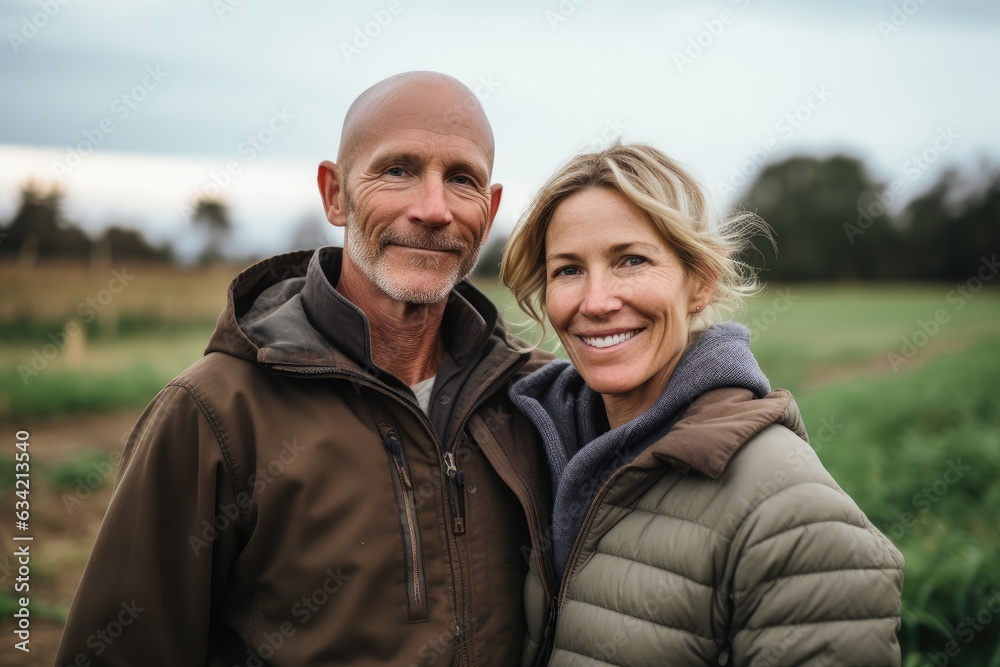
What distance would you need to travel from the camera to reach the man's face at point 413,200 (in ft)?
9.59

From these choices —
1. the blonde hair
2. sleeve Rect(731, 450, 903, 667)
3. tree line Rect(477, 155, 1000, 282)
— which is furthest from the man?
tree line Rect(477, 155, 1000, 282)

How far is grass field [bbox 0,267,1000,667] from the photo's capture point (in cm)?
446

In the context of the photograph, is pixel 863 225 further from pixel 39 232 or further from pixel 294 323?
pixel 294 323

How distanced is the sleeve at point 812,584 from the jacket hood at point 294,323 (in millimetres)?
1187

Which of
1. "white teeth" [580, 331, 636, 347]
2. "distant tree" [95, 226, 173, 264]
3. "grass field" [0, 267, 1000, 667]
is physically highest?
"distant tree" [95, 226, 173, 264]

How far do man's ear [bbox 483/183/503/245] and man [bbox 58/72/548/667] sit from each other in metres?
0.21

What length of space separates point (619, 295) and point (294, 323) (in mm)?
1059

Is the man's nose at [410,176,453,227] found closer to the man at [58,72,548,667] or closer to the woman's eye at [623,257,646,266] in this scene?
the man at [58,72,548,667]

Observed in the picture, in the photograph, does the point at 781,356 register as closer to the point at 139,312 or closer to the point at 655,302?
the point at 139,312

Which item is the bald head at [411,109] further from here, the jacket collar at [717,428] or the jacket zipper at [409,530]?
the jacket collar at [717,428]

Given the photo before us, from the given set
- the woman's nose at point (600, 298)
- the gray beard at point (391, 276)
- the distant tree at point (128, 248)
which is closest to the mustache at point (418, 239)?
the gray beard at point (391, 276)

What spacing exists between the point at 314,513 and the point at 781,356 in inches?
677

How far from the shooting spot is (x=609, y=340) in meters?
2.71

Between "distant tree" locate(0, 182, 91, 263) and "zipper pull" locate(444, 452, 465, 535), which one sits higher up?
"distant tree" locate(0, 182, 91, 263)
